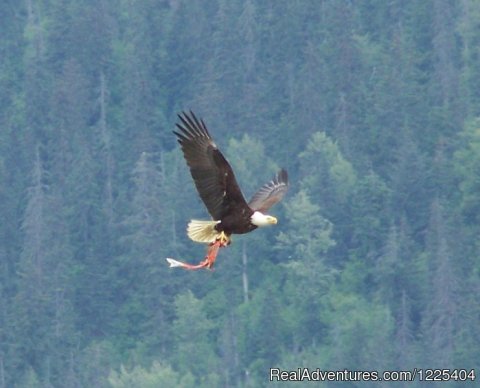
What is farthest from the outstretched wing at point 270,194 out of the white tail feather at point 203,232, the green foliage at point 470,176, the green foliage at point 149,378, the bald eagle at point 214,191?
the green foliage at point 470,176

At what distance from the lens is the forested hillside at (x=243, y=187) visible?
64750 mm

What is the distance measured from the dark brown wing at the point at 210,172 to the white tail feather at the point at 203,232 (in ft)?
0.43

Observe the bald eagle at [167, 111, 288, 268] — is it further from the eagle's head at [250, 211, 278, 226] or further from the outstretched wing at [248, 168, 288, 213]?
the outstretched wing at [248, 168, 288, 213]

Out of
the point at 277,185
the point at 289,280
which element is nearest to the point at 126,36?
the point at 289,280

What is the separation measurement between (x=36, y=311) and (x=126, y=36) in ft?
64.2

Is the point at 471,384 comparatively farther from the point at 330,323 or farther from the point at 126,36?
the point at 126,36

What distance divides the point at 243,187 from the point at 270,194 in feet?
157

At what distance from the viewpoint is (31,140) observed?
79750 millimetres

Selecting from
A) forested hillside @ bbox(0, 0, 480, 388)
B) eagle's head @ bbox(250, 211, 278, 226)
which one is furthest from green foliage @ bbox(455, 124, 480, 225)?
eagle's head @ bbox(250, 211, 278, 226)

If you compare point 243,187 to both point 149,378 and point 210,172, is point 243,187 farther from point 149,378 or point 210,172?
point 210,172

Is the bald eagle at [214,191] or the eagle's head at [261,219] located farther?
the bald eagle at [214,191]

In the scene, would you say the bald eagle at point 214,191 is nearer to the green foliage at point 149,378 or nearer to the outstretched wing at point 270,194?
the outstretched wing at point 270,194

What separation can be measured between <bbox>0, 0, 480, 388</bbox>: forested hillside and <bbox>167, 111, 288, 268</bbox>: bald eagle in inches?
1609

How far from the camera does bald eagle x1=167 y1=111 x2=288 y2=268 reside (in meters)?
18.4
